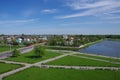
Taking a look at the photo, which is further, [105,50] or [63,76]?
[105,50]

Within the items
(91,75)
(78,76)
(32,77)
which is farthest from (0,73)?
(91,75)

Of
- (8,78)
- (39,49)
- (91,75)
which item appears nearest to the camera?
(8,78)

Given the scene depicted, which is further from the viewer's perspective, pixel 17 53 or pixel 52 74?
pixel 17 53

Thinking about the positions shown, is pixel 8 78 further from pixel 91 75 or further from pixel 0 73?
pixel 91 75

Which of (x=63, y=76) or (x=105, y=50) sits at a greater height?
(x=63, y=76)

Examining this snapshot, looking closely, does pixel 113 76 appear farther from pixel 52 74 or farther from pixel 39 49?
pixel 39 49

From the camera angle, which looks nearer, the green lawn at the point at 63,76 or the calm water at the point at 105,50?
the green lawn at the point at 63,76

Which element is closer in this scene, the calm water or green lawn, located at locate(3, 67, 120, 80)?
green lawn, located at locate(3, 67, 120, 80)

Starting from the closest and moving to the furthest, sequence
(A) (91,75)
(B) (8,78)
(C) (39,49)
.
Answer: (B) (8,78) → (A) (91,75) → (C) (39,49)

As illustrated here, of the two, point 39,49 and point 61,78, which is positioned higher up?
point 39,49

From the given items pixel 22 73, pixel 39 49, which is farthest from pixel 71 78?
pixel 39 49
